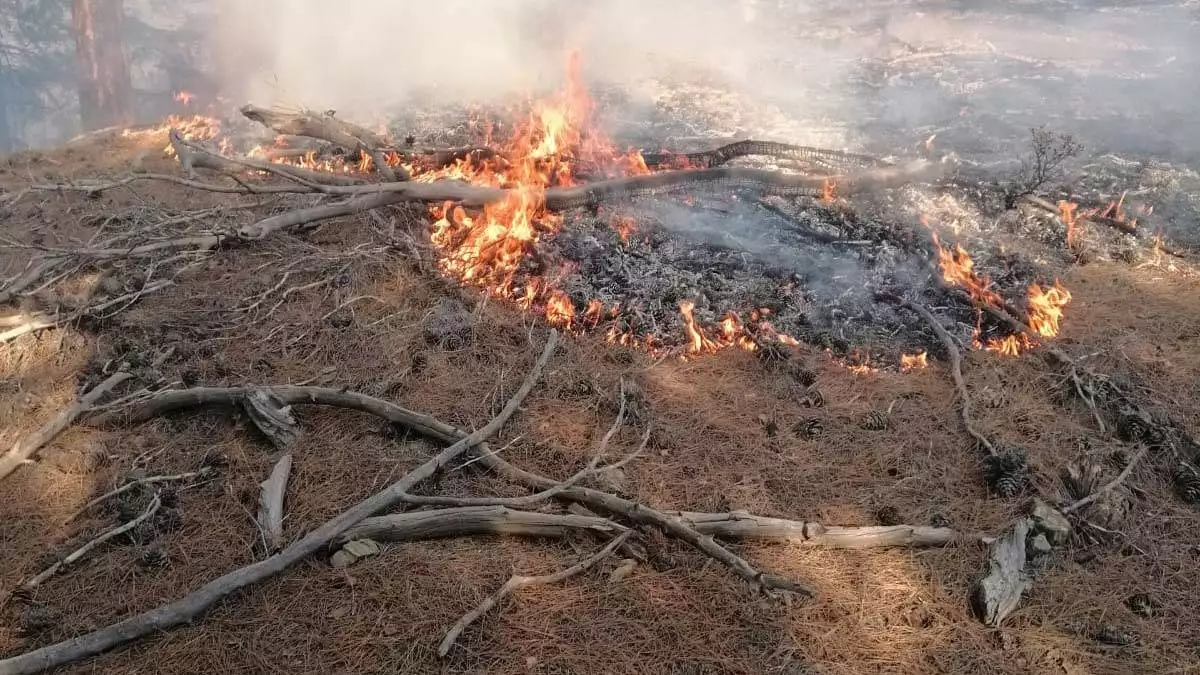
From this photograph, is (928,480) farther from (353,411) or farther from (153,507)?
(153,507)

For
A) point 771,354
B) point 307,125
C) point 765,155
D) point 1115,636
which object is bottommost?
point 1115,636

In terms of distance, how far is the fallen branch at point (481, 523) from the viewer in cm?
349

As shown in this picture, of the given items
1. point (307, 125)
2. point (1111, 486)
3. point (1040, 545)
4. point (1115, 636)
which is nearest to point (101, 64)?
point (307, 125)

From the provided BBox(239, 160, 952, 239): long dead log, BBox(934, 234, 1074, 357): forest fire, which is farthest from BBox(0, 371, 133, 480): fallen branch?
BBox(934, 234, 1074, 357): forest fire

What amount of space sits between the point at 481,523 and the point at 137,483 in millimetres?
1931

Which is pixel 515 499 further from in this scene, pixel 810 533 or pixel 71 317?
pixel 71 317

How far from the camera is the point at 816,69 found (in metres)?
12.9

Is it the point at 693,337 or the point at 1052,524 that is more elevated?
the point at 693,337

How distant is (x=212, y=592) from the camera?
10.0 ft

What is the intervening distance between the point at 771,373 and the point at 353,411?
299cm

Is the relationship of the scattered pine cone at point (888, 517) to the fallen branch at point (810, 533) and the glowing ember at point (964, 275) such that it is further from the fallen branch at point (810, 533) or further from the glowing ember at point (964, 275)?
the glowing ember at point (964, 275)

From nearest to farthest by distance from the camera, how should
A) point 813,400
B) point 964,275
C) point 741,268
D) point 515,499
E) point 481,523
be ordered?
point 481,523, point 515,499, point 813,400, point 964,275, point 741,268

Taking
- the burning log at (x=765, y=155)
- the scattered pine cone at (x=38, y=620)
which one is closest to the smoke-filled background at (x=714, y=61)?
the burning log at (x=765, y=155)

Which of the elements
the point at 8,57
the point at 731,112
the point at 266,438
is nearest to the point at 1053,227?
the point at 731,112
